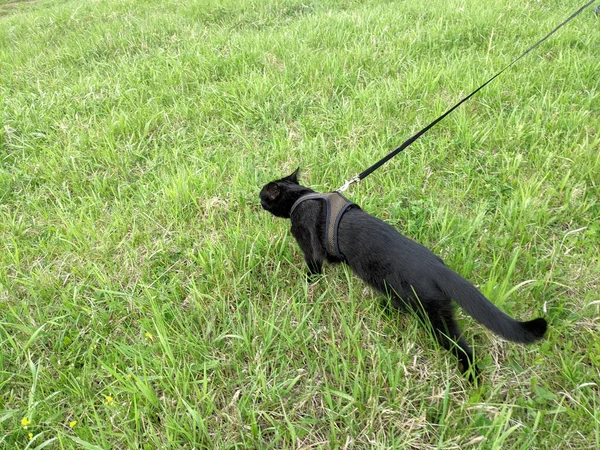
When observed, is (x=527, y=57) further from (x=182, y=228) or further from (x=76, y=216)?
(x=76, y=216)

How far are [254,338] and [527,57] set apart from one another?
15.1ft

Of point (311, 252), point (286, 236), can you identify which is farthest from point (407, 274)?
point (286, 236)

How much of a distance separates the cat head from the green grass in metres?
0.18

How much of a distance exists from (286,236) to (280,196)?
0.99 ft

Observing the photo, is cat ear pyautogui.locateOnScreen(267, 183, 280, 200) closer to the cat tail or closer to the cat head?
the cat head

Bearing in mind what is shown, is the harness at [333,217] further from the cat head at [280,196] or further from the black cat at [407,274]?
the cat head at [280,196]

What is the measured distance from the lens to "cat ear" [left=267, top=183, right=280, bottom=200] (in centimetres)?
253

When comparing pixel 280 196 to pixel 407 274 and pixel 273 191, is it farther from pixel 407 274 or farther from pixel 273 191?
pixel 407 274

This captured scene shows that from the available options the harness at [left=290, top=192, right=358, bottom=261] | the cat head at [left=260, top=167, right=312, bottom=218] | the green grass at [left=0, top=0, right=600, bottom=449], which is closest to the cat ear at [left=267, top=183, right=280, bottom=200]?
the cat head at [left=260, top=167, right=312, bottom=218]

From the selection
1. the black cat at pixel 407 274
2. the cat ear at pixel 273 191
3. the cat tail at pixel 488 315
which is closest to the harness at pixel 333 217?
the black cat at pixel 407 274

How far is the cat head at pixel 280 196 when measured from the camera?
253cm

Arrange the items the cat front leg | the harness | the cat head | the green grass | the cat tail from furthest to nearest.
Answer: the cat head → the cat front leg → the harness → the green grass → the cat tail

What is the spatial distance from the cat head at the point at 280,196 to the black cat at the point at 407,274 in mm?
257

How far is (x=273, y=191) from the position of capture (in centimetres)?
255
